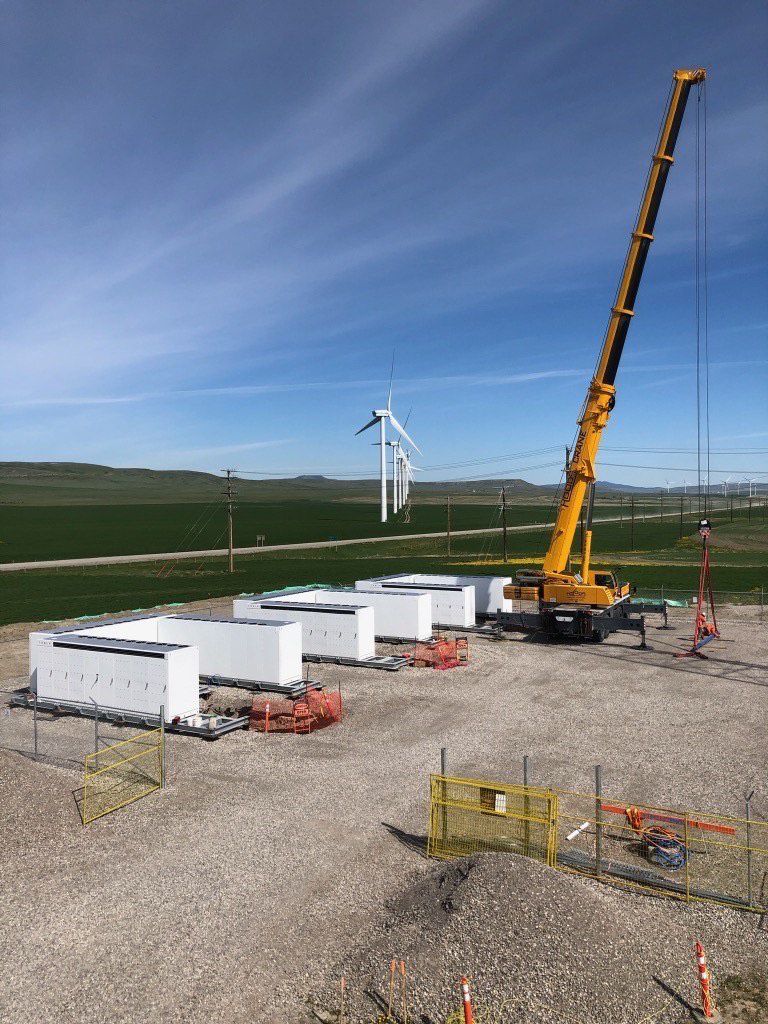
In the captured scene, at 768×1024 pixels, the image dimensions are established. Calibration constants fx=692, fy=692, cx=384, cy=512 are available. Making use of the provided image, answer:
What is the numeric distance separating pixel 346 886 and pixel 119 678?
55.4 feet

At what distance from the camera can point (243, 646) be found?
113 ft

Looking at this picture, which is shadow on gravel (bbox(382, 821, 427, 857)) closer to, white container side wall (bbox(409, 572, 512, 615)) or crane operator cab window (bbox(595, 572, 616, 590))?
crane operator cab window (bbox(595, 572, 616, 590))

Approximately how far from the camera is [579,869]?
1702 centimetres

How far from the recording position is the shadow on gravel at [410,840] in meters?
18.2

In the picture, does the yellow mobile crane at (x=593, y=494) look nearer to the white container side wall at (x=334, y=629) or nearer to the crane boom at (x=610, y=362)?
the crane boom at (x=610, y=362)

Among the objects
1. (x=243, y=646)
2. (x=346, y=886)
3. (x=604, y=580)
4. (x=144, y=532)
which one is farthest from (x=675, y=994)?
(x=144, y=532)

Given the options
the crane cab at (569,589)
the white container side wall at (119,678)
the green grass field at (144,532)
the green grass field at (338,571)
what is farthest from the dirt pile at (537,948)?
the green grass field at (144,532)

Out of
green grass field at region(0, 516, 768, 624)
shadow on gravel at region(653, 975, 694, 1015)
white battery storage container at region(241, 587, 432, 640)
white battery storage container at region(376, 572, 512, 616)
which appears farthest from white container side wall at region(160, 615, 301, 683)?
shadow on gravel at region(653, 975, 694, 1015)

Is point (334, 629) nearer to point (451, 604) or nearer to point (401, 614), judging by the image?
point (401, 614)

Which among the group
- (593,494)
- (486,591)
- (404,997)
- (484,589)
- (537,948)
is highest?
(593,494)

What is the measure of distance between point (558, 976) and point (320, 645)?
2857cm

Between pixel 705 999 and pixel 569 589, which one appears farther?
pixel 569 589

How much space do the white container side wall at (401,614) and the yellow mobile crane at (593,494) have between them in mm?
5457

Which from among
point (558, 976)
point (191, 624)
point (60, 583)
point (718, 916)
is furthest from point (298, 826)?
point (60, 583)
